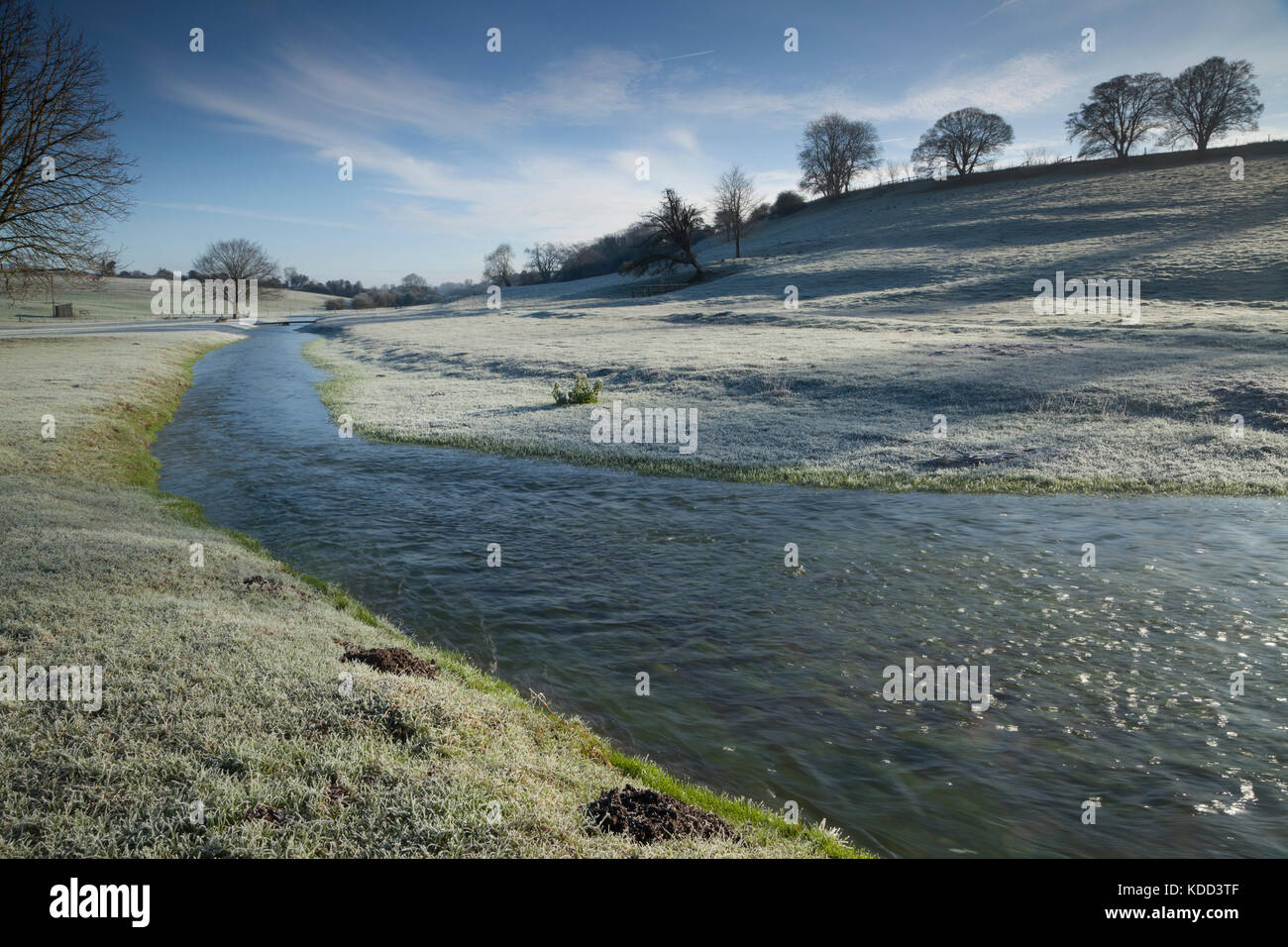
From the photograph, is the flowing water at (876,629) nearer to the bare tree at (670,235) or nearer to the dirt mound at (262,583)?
the dirt mound at (262,583)

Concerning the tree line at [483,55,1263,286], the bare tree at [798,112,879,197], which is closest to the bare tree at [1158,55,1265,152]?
the tree line at [483,55,1263,286]

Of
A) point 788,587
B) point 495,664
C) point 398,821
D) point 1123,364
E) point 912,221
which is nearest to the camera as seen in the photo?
point 398,821

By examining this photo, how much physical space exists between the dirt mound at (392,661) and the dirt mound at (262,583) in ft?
10.1

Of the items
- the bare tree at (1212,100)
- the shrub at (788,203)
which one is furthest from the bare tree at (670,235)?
the bare tree at (1212,100)

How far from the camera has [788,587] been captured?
1127 cm

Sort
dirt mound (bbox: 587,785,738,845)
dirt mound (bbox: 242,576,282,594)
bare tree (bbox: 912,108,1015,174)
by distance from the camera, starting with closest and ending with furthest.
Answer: dirt mound (bbox: 587,785,738,845), dirt mound (bbox: 242,576,282,594), bare tree (bbox: 912,108,1015,174)

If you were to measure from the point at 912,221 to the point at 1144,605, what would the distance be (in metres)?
91.1

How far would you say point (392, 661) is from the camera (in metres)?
7.75

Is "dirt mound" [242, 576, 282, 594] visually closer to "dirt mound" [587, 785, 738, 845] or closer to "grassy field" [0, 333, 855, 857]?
"grassy field" [0, 333, 855, 857]

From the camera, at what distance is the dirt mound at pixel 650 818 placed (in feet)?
16.4

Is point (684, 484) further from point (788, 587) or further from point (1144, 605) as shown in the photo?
point (1144, 605)

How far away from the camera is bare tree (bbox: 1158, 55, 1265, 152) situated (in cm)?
8906

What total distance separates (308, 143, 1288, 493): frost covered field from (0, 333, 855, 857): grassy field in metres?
12.0
